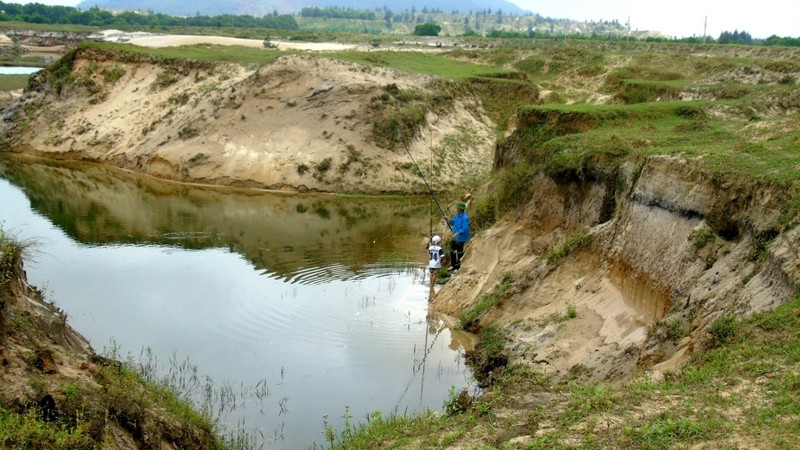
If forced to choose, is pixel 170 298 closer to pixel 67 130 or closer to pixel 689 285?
pixel 689 285

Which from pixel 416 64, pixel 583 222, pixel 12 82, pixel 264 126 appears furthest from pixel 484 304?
pixel 12 82

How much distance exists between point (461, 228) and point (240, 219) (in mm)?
10639

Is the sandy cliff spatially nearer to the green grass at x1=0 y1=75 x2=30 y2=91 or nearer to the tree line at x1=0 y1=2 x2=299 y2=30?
the green grass at x1=0 y1=75 x2=30 y2=91

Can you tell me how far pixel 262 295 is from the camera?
56.3 ft

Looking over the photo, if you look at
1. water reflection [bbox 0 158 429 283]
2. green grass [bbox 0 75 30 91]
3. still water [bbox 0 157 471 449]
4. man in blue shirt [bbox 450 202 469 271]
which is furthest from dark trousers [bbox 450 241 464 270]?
green grass [bbox 0 75 30 91]

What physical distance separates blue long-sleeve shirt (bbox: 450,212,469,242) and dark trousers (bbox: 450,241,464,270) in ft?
0.51

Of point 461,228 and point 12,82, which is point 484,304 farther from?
point 12,82

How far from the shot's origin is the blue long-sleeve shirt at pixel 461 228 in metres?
17.7

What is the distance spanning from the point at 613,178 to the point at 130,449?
30.6 feet

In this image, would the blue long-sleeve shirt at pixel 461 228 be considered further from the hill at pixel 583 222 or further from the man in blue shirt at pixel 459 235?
the hill at pixel 583 222

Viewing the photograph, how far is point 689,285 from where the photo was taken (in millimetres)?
10469

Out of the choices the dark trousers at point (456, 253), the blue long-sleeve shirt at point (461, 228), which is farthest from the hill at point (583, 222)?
the dark trousers at point (456, 253)

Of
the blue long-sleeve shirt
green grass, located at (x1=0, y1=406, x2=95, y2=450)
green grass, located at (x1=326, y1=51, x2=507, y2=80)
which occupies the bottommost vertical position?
the blue long-sleeve shirt

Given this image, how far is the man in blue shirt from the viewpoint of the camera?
58.0 feet
